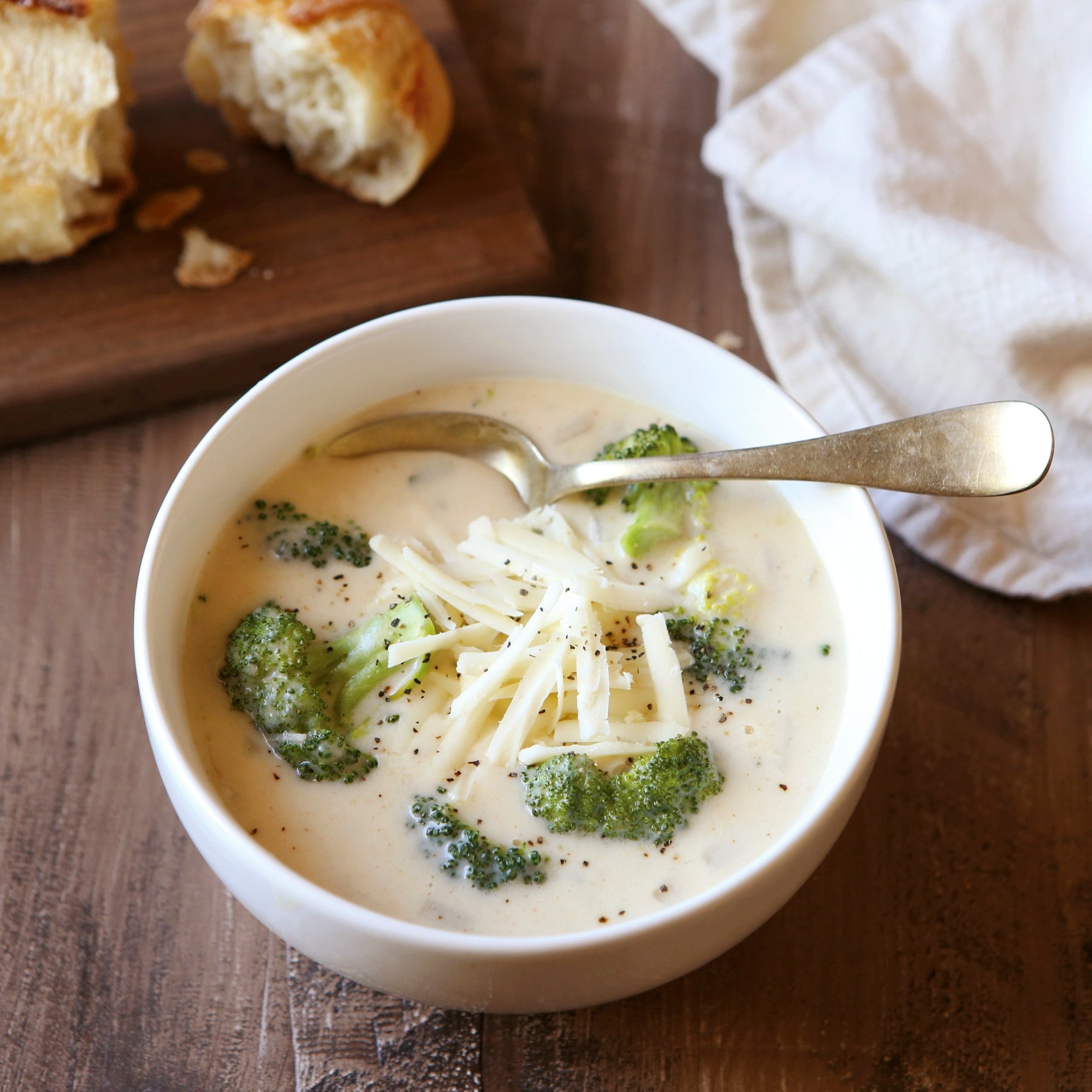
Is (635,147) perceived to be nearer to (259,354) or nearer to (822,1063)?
(259,354)

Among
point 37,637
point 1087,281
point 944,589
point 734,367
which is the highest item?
point 734,367

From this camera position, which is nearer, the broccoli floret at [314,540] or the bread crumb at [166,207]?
the broccoli floret at [314,540]

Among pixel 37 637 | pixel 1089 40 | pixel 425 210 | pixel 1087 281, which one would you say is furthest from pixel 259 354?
pixel 1089 40

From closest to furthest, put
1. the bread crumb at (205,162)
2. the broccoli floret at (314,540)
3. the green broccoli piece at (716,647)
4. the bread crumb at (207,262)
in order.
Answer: the green broccoli piece at (716,647) < the broccoli floret at (314,540) < the bread crumb at (207,262) < the bread crumb at (205,162)

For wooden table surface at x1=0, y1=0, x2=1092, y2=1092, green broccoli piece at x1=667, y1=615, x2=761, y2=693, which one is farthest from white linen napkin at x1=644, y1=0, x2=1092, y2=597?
Answer: green broccoli piece at x1=667, y1=615, x2=761, y2=693

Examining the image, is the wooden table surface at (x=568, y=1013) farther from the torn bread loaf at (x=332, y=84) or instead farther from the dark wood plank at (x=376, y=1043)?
the torn bread loaf at (x=332, y=84)

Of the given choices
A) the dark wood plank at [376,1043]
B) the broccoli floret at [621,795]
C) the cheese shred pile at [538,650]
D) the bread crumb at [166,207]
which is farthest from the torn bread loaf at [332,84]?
the dark wood plank at [376,1043]

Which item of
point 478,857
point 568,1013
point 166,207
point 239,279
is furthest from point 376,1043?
point 166,207
